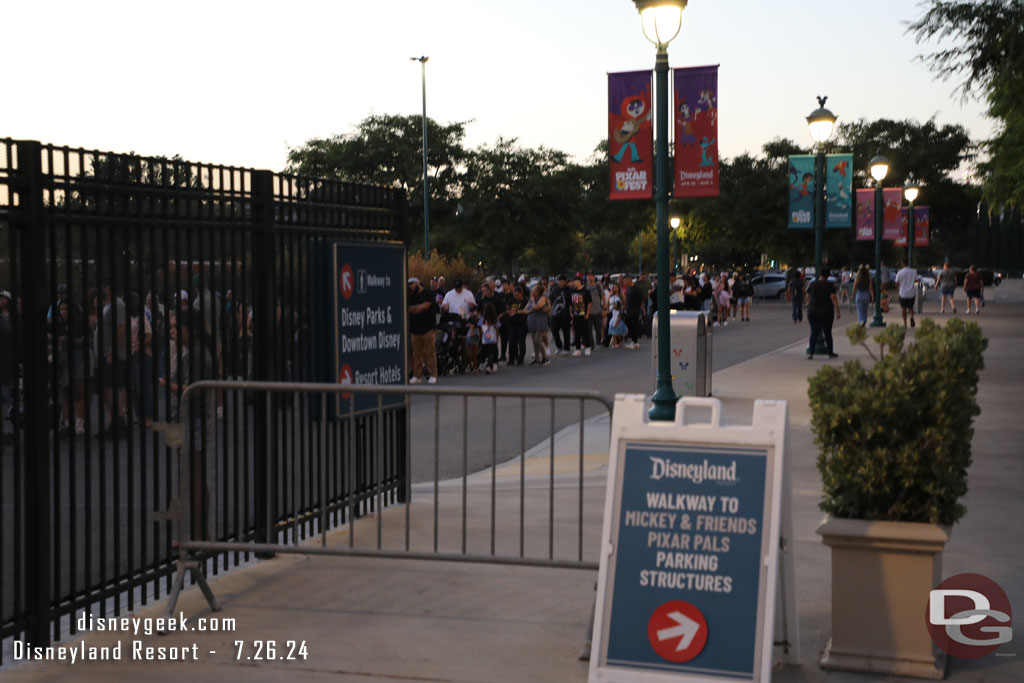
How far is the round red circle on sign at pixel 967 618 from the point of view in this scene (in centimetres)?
562

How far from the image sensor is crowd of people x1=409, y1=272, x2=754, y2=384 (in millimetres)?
20250

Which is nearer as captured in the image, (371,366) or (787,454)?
(787,454)

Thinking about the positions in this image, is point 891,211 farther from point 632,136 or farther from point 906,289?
point 632,136

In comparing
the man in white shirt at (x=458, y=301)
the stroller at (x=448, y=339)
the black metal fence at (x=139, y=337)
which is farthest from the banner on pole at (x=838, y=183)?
the black metal fence at (x=139, y=337)

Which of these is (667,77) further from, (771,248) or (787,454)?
(771,248)

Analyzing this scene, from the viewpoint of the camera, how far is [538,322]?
24.5 meters

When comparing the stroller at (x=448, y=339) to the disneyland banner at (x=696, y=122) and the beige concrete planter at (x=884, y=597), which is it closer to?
the disneyland banner at (x=696, y=122)

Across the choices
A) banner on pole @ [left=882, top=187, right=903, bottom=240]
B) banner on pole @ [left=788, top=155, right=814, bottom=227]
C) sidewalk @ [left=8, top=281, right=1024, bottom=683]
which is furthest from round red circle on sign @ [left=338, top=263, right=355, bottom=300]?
banner on pole @ [left=882, top=187, right=903, bottom=240]

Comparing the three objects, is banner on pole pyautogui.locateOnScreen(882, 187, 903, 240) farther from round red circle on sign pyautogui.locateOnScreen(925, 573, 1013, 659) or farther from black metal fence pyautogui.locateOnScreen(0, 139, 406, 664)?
round red circle on sign pyautogui.locateOnScreen(925, 573, 1013, 659)

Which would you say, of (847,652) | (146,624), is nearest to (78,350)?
(146,624)

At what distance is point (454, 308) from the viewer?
22859mm

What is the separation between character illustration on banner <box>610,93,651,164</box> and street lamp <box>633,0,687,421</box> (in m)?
0.41

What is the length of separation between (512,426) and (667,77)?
4.39 metres

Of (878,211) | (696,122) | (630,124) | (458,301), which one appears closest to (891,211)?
(878,211)
